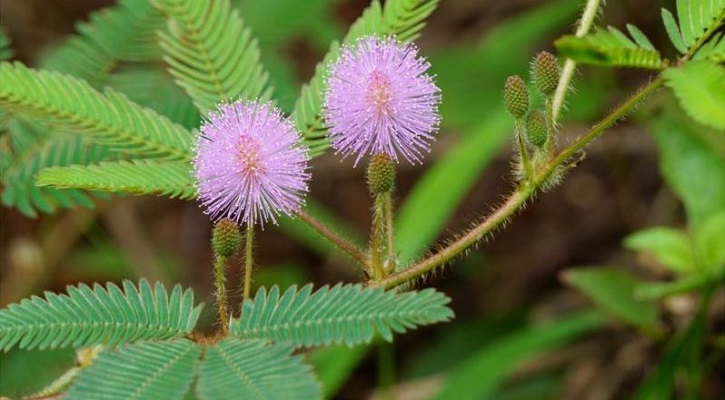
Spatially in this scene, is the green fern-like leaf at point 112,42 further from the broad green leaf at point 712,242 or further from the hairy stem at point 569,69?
the broad green leaf at point 712,242

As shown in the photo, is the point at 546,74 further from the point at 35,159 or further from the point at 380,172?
the point at 35,159

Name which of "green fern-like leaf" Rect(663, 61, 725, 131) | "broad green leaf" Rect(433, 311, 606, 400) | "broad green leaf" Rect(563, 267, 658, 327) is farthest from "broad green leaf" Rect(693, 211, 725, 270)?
"green fern-like leaf" Rect(663, 61, 725, 131)

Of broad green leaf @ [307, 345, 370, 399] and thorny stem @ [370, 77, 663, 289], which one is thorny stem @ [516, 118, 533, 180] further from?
broad green leaf @ [307, 345, 370, 399]

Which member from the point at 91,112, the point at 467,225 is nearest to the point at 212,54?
the point at 91,112

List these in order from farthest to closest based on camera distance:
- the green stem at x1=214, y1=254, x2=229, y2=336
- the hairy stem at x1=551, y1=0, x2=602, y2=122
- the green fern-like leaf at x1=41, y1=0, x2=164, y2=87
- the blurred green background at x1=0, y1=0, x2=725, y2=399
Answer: the blurred green background at x1=0, y1=0, x2=725, y2=399, the green fern-like leaf at x1=41, y1=0, x2=164, y2=87, the hairy stem at x1=551, y1=0, x2=602, y2=122, the green stem at x1=214, y1=254, x2=229, y2=336

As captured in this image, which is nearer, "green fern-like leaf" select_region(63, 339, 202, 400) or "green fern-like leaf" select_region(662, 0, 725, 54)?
"green fern-like leaf" select_region(63, 339, 202, 400)

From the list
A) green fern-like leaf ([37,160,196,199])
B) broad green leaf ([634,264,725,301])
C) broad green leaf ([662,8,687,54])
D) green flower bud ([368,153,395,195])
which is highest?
broad green leaf ([662,8,687,54])

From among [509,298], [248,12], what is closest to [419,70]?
[248,12]
